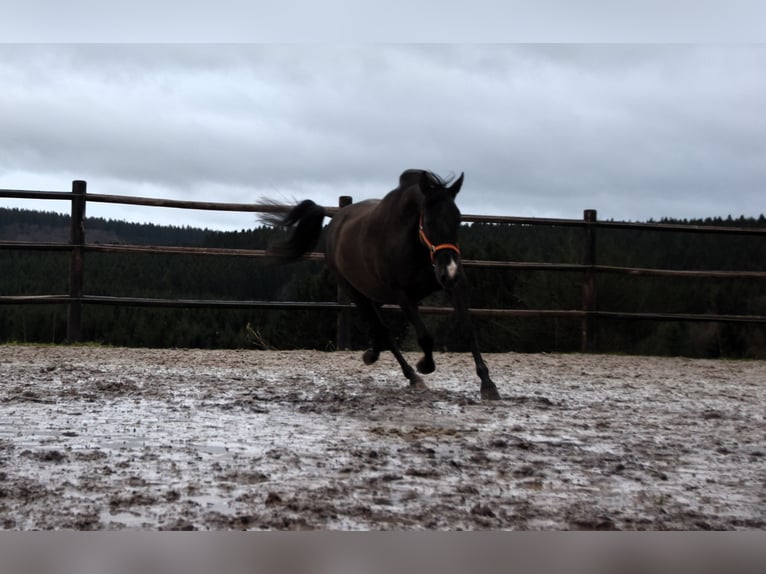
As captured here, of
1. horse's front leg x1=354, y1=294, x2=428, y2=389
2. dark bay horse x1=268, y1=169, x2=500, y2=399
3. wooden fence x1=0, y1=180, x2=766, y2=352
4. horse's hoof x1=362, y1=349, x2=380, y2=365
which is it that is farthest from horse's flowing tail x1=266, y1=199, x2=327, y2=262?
horse's hoof x1=362, y1=349, x2=380, y2=365

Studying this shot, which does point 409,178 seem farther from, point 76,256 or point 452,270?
point 76,256

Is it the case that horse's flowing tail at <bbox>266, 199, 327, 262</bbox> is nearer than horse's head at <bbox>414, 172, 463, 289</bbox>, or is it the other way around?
horse's head at <bbox>414, 172, 463, 289</bbox>

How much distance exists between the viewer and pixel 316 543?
893mm

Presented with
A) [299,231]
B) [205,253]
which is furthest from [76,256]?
[299,231]

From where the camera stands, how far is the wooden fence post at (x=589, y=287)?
329 inches

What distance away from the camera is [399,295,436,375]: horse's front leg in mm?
4699

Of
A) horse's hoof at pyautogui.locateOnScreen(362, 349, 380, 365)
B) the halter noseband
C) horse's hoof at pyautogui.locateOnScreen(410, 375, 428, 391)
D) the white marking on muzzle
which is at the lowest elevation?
horse's hoof at pyautogui.locateOnScreen(410, 375, 428, 391)

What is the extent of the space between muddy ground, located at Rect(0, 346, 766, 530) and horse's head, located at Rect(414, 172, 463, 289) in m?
0.74

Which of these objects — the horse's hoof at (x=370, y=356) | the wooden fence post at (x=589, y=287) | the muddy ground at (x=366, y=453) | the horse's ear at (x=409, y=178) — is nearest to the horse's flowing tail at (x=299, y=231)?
the horse's hoof at (x=370, y=356)

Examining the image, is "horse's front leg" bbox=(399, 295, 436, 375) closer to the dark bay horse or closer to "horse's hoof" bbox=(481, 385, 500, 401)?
the dark bay horse

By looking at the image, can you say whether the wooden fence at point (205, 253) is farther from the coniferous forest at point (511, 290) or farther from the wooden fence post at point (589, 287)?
the coniferous forest at point (511, 290)

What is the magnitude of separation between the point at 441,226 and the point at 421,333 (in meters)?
0.73

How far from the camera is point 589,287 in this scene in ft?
27.4

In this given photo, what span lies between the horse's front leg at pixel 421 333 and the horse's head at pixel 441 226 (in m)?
0.37
